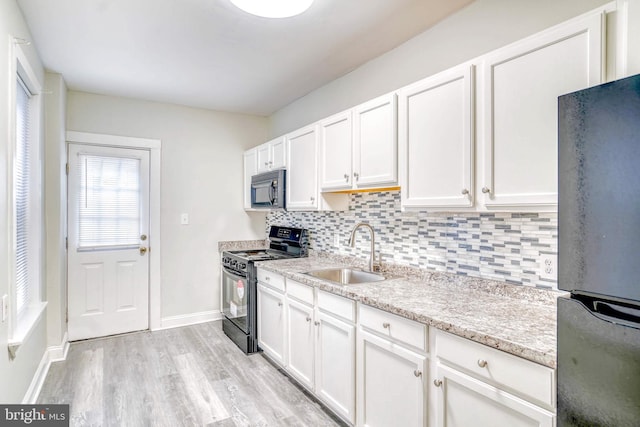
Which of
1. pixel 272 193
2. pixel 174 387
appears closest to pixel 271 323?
pixel 174 387

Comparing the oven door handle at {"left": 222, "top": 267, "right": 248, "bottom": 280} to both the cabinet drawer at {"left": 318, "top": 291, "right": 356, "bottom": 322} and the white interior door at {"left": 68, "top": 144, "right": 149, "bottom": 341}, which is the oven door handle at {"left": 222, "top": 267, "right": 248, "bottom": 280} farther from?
the cabinet drawer at {"left": 318, "top": 291, "right": 356, "bottom": 322}

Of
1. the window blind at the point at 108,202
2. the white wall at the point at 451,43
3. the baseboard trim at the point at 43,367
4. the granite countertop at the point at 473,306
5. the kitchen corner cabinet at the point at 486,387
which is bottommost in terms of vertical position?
the baseboard trim at the point at 43,367

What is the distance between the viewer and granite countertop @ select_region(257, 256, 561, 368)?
1.17 m

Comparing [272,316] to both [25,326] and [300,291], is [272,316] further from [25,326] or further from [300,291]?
[25,326]

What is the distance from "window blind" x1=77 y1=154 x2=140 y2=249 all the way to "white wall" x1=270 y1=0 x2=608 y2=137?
6.99ft

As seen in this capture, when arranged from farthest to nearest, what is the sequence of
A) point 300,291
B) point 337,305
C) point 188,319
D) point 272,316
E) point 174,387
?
point 188,319
point 272,316
point 174,387
point 300,291
point 337,305

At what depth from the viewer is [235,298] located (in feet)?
10.8

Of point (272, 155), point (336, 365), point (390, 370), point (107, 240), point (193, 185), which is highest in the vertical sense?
point (272, 155)

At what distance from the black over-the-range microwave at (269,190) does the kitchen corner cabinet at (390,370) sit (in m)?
1.65

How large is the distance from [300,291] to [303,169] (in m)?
1.05

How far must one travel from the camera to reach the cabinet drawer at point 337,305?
6.29ft

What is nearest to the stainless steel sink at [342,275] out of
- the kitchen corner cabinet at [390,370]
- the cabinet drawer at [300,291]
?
the cabinet drawer at [300,291]

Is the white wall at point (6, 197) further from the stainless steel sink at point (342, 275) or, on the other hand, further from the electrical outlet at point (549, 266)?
the electrical outlet at point (549, 266)

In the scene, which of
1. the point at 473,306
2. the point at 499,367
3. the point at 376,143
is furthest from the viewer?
the point at 376,143
